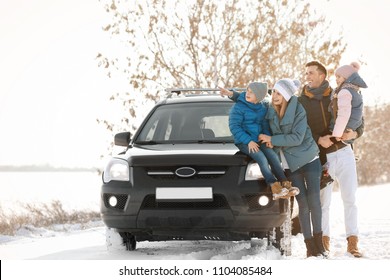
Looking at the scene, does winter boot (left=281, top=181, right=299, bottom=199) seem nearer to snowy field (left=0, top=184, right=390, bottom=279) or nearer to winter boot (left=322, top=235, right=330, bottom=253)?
snowy field (left=0, top=184, right=390, bottom=279)

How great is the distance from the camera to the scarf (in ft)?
26.2

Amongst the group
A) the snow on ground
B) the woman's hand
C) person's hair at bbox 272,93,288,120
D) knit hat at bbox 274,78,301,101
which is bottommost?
the snow on ground

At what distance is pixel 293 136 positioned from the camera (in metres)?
7.35

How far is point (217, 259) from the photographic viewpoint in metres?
7.16

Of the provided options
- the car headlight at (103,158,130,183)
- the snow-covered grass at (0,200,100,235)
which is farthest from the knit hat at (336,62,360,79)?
the snow-covered grass at (0,200,100,235)

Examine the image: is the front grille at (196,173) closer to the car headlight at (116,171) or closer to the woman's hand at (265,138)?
the car headlight at (116,171)

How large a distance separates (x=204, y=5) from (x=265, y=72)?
6.67 ft

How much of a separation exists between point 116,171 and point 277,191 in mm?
1661

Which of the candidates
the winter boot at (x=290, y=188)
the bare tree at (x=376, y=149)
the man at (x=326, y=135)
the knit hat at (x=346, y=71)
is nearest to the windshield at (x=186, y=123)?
the man at (x=326, y=135)

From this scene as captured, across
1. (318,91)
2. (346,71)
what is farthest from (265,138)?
(346,71)

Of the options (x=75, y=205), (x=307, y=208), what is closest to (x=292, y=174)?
(x=307, y=208)

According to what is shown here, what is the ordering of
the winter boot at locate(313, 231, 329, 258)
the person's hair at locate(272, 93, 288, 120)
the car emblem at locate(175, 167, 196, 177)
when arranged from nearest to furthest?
the car emblem at locate(175, 167, 196, 177) < the person's hair at locate(272, 93, 288, 120) < the winter boot at locate(313, 231, 329, 258)

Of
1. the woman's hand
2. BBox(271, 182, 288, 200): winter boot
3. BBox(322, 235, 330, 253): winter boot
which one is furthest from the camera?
BBox(322, 235, 330, 253): winter boot

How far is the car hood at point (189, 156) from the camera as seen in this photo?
7199 millimetres
